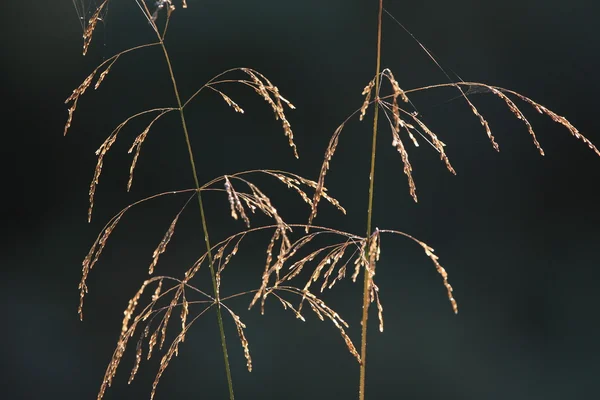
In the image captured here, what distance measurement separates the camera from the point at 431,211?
190 centimetres

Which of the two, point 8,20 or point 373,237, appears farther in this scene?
point 8,20

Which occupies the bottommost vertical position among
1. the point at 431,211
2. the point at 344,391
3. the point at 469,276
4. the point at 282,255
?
the point at 344,391

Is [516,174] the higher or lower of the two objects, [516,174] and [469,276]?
the higher

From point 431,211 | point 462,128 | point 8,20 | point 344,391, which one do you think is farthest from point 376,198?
point 8,20

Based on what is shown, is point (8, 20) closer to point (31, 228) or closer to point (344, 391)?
point (31, 228)

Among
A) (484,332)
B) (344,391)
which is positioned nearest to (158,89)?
(344,391)

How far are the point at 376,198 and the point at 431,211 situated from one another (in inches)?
6.2

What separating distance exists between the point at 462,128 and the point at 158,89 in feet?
2.79

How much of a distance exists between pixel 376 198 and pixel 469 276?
1.13 ft

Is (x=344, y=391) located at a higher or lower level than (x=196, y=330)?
lower

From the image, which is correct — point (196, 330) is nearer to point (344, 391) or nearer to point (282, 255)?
point (344, 391)

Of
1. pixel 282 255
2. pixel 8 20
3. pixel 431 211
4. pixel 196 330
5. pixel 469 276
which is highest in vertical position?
pixel 8 20

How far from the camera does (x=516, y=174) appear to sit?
1881mm

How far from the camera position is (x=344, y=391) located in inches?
77.6
